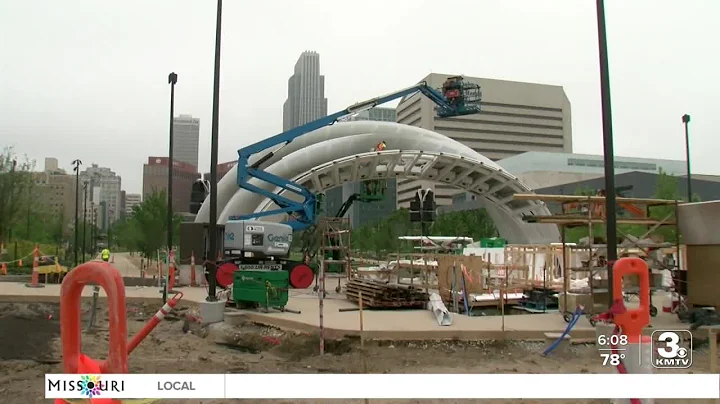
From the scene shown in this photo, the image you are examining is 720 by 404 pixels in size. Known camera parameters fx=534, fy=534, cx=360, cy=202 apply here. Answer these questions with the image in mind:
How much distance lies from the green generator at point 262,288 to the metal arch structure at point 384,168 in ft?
37.0

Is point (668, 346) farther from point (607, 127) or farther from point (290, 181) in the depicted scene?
point (290, 181)

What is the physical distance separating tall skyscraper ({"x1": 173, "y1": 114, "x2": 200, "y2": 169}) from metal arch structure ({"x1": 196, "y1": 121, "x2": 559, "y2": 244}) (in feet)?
162

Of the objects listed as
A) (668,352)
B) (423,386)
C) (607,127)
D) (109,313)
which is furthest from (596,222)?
(109,313)

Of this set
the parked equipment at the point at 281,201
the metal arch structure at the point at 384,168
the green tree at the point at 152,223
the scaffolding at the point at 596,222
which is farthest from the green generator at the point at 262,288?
the green tree at the point at 152,223

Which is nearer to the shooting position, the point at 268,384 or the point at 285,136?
the point at 268,384

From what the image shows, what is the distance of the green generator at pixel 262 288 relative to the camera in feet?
46.7

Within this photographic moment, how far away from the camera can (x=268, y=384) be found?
5832 millimetres

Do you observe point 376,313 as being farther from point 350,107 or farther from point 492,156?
point 492,156

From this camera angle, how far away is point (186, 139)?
8150 centimetres

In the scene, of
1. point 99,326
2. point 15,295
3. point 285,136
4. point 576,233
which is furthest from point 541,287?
point 576,233

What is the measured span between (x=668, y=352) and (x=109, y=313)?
272 inches

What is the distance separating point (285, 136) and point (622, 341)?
22127 mm

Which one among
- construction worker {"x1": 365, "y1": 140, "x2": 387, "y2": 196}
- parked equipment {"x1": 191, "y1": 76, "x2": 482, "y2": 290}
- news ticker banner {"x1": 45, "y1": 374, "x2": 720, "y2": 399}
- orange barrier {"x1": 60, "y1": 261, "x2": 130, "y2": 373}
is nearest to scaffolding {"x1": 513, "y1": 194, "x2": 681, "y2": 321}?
news ticker banner {"x1": 45, "y1": 374, "x2": 720, "y2": 399}

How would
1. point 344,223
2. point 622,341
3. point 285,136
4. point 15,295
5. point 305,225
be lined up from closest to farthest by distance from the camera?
point 622,341 → point 15,295 → point 344,223 → point 305,225 → point 285,136
